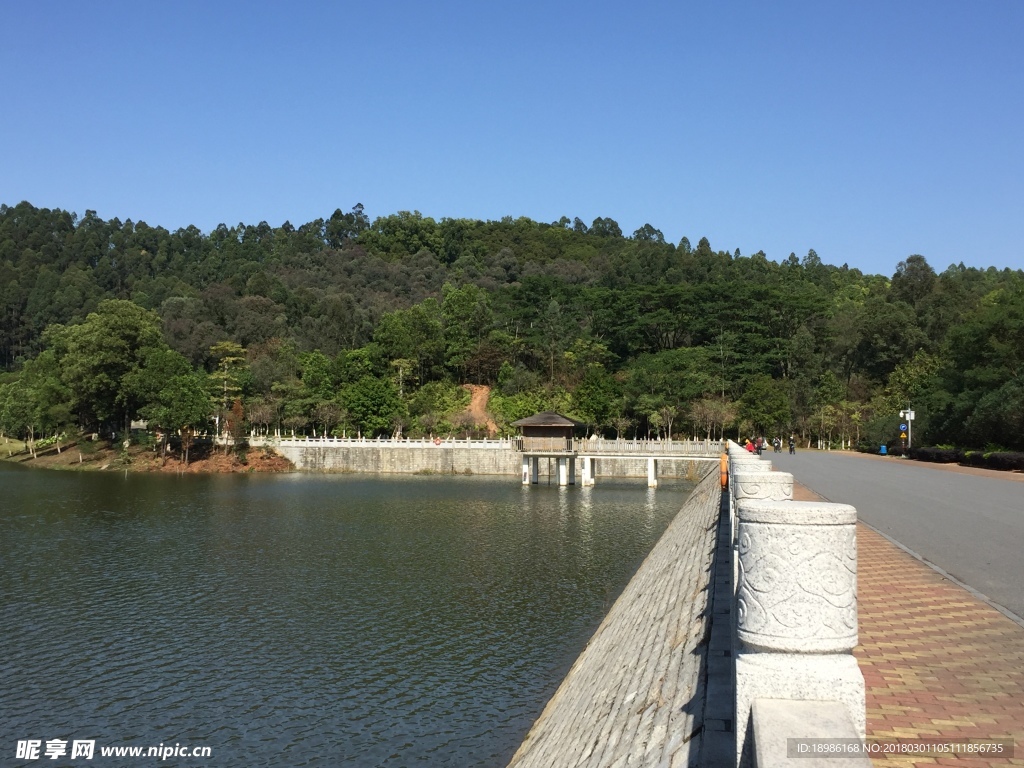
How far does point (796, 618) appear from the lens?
388cm

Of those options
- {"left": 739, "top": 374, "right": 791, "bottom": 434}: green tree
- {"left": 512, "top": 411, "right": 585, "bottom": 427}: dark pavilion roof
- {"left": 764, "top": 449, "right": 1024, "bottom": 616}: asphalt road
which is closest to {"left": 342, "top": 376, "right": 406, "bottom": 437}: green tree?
{"left": 512, "top": 411, "right": 585, "bottom": 427}: dark pavilion roof

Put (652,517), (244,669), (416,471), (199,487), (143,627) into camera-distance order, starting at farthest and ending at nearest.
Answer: (416,471), (199,487), (652,517), (143,627), (244,669)

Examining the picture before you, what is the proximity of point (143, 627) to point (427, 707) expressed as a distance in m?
7.73

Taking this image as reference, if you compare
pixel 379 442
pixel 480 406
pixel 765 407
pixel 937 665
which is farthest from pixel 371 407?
pixel 937 665

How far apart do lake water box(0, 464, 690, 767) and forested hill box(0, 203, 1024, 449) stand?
995 inches

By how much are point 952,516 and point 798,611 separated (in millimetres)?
15631

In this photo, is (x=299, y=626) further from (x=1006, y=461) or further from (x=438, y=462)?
(x=438, y=462)

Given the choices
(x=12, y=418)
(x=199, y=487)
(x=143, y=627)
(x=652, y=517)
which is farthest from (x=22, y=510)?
(x=12, y=418)

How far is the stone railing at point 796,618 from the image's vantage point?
3.71m

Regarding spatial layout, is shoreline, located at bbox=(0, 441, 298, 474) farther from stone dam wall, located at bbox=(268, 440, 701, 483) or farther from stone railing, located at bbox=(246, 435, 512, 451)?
stone dam wall, located at bbox=(268, 440, 701, 483)

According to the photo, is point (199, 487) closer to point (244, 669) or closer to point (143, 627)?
point (143, 627)

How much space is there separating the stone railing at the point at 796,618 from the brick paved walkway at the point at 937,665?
159 cm

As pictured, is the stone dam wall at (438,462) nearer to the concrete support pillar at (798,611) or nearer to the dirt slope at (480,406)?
the dirt slope at (480,406)

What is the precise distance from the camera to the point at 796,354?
7406cm
